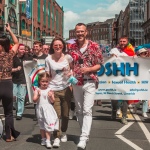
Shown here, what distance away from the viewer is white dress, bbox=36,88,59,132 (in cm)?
622

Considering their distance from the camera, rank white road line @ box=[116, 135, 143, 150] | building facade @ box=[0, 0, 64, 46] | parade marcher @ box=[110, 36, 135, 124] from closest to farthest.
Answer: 1. white road line @ box=[116, 135, 143, 150]
2. parade marcher @ box=[110, 36, 135, 124]
3. building facade @ box=[0, 0, 64, 46]

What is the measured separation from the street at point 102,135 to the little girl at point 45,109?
273 millimetres

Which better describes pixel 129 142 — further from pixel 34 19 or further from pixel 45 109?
pixel 34 19

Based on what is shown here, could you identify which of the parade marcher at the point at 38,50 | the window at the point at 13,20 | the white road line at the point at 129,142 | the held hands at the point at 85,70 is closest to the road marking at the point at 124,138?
the white road line at the point at 129,142

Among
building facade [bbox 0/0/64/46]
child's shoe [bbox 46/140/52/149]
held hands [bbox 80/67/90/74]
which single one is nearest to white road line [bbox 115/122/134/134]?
child's shoe [bbox 46/140/52/149]

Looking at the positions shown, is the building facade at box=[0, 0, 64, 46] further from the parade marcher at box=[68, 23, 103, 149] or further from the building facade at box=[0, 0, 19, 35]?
the parade marcher at box=[68, 23, 103, 149]

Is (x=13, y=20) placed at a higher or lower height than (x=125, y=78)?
higher

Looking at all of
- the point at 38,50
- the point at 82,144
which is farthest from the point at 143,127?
the point at 38,50

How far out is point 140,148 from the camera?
6199mm

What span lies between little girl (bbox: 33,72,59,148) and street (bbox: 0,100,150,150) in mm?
273

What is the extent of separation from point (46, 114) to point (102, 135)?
1.52 metres

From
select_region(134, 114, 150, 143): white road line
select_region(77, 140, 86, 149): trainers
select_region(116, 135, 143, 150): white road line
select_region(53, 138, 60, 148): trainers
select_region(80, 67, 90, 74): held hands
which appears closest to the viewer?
select_region(77, 140, 86, 149): trainers

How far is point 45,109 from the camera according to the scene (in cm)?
629

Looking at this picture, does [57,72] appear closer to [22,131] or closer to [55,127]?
[55,127]
